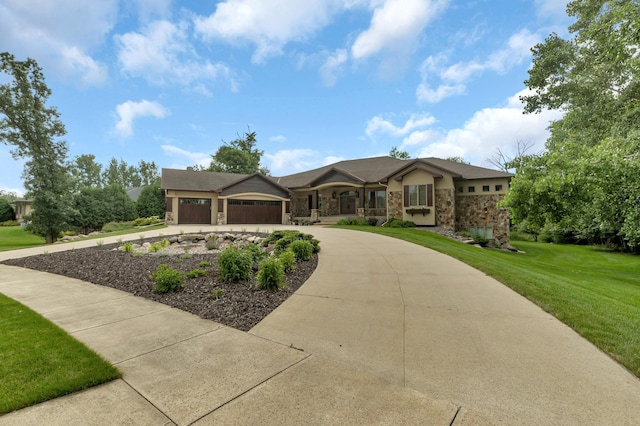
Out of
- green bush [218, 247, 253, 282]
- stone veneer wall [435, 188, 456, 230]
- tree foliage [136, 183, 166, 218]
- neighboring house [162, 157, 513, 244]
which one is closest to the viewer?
green bush [218, 247, 253, 282]

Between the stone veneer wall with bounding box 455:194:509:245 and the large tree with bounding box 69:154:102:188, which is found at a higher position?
the large tree with bounding box 69:154:102:188

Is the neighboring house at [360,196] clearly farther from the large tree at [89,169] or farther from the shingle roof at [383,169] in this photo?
the large tree at [89,169]

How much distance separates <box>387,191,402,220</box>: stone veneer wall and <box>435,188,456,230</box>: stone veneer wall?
8.17 ft

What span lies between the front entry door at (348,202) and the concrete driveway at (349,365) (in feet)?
61.1

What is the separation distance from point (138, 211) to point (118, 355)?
30458 millimetres

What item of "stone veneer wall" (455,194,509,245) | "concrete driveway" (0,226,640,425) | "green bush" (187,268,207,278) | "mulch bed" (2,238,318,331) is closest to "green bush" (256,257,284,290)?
"mulch bed" (2,238,318,331)

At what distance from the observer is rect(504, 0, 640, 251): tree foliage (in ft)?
24.2

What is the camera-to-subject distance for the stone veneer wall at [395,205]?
20000 mm

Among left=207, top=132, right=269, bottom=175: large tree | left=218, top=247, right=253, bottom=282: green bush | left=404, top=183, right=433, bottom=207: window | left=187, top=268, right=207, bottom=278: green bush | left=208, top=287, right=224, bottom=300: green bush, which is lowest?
left=208, top=287, right=224, bottom=300: green bush

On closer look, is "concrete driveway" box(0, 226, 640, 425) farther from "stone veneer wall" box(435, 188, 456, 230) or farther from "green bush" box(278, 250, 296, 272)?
"stone veneer wall" box(435, 188, 456, 230)

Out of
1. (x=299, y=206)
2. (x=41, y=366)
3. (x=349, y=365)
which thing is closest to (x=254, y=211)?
(x=299, y=206)

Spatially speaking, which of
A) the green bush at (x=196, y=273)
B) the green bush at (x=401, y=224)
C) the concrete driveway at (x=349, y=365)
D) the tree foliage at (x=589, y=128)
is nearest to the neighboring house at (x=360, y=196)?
the green bush at (x=401, y=224)

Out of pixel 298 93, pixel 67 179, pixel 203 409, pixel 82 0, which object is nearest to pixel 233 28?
pixel 82 0

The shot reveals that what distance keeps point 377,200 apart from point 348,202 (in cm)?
275
